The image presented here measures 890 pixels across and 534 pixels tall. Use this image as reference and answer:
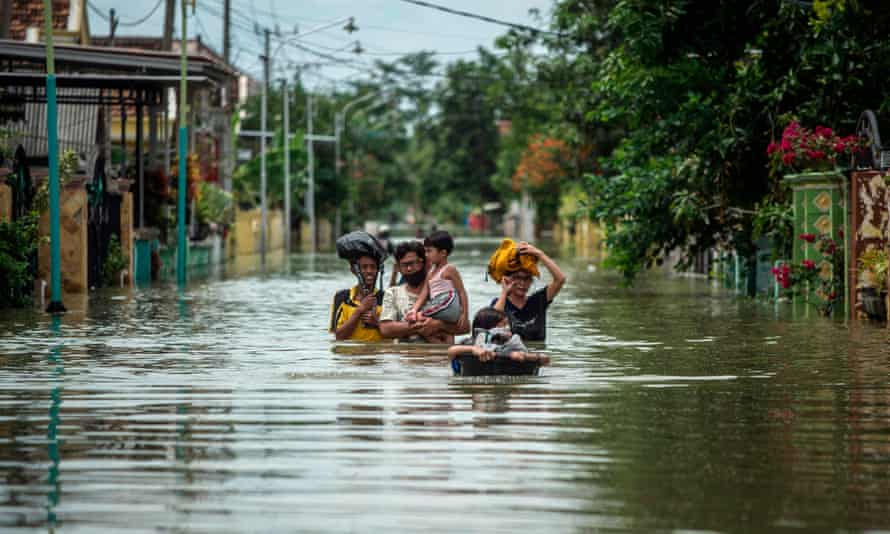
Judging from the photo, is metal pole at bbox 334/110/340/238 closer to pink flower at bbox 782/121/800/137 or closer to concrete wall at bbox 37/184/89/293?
concrete wall at bbox 37/184/89/293

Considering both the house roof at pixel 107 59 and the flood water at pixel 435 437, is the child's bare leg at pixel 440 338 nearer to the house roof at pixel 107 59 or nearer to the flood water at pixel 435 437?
the flood water at pixel 435 437

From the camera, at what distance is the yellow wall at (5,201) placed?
90.7 feet

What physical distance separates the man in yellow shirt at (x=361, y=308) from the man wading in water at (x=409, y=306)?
0.14 meters

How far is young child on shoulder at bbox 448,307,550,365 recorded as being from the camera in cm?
1407

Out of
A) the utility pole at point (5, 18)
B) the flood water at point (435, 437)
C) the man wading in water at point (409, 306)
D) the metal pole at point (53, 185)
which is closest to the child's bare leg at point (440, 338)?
the man wading in water at point (409, 306)

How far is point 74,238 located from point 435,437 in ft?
76.3

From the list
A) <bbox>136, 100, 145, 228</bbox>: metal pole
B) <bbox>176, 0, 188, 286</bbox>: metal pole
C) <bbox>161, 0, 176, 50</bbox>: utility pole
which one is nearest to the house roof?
<bbox>176, 0, 188, 286</bbox>: metal pole

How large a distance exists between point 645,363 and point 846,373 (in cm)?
213

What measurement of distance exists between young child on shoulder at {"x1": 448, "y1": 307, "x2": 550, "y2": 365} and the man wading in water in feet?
9.82

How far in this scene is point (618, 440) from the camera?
10555 millimetres

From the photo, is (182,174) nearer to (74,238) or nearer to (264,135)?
(74,238)

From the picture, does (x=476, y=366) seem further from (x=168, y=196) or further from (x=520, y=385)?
(x=168, y=196)

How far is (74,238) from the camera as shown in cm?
3278

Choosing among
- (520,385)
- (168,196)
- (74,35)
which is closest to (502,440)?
(520,385)
